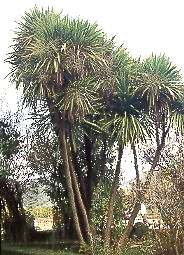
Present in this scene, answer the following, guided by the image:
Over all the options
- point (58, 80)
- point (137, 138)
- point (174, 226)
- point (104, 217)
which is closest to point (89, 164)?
point (104, 217)

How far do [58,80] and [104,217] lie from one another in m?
4.29

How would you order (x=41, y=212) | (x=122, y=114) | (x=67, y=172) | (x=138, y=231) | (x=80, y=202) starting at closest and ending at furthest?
(x=67, y=172), (x=80, y=202), (x=122, y=114), (x=138, y=231), (x=41, y=212)

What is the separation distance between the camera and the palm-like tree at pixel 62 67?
1143 cm

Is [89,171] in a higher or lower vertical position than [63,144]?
lower

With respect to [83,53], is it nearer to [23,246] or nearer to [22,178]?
[22,178]

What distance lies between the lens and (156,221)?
10.6 m

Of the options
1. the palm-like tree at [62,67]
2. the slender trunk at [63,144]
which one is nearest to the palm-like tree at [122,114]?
the palm-like tree at [62,67]

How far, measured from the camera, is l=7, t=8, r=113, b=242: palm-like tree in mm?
11430

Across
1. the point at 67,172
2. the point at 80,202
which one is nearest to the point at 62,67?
the point at 67,172

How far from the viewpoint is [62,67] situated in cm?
1151

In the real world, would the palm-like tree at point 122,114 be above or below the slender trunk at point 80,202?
above

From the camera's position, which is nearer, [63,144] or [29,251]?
[63,144]

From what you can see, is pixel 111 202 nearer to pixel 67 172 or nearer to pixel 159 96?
pixel 67 172

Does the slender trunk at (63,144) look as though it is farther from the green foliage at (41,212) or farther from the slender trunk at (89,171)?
the green foliage at (41,212)
